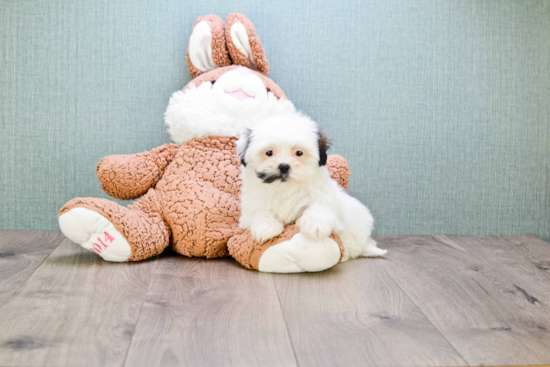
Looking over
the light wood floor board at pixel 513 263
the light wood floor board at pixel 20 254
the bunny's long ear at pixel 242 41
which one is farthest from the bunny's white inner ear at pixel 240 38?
the light wood floor board at pixel 513 263

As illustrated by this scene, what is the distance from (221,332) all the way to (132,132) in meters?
1.07

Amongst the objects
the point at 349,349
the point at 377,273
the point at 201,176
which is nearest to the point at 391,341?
the point at 349,349

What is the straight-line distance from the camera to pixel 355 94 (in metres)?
1.87

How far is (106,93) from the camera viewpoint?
5.92 ft

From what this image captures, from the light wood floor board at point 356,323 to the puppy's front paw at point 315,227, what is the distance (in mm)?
131

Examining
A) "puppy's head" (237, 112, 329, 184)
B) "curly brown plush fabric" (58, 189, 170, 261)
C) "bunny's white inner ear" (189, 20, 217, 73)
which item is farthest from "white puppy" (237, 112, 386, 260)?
"bunny's white inner ear" (189, 20, 217, 73)

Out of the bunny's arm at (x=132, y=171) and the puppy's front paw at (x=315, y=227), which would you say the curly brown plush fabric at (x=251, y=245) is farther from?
the bunny's arm at (x=132, y=171)

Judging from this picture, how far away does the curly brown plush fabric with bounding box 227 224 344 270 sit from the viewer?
133 centimetres

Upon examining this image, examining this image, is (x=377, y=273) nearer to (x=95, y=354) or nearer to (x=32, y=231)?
(x=95, y=354)

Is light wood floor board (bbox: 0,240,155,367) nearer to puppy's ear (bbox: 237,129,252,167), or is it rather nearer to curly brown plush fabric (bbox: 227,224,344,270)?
curly brown plush fabric (bbox: 227,224,344,270)

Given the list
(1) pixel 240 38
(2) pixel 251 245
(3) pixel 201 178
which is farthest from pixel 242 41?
(2) pixel 251 245

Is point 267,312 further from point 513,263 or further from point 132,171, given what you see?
point 513,263

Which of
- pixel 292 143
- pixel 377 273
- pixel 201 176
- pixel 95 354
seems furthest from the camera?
pixel 201 176

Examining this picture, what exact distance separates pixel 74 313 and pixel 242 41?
3.37 ft
